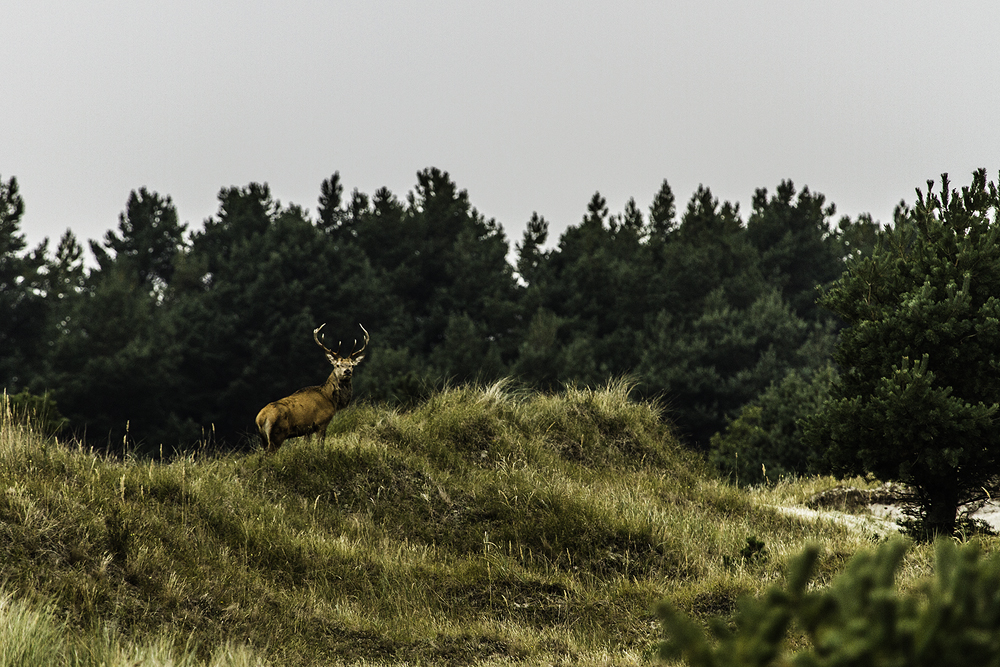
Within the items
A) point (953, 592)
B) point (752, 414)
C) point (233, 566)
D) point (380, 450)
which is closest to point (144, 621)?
point (233, 566)

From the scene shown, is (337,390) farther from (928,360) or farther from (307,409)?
(928,360)

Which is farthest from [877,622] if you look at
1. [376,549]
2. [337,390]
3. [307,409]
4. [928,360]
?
[337,390]

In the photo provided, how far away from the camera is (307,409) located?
9594mm

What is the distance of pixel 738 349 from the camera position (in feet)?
128

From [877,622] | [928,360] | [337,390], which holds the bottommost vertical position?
[877,622]

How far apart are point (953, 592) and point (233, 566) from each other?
6.70 metres

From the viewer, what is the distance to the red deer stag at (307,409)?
948cm

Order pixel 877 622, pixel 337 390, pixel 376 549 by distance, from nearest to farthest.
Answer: pixel 877 622, pixel 376 549, pixel 337 390

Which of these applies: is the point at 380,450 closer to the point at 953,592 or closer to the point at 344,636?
the point at 344,636

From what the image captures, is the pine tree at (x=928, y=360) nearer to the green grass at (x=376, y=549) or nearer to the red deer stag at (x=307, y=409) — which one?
the green grass at (x=376, y=549)

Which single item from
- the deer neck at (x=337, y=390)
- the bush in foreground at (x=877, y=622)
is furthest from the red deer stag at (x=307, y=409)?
the bush in foreground at (x=877, y=622)

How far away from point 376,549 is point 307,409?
197cm

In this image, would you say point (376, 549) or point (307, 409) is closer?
point (376, 549)

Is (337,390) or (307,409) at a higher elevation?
(337,390)
